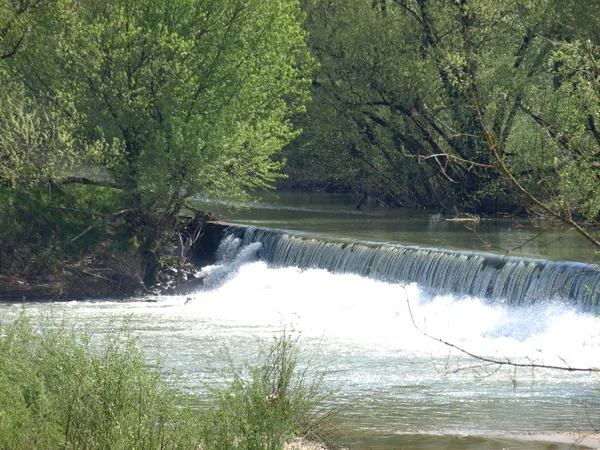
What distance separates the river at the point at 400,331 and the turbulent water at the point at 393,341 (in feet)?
0.09

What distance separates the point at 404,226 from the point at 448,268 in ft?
22.4

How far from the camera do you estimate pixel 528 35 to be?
2511cm

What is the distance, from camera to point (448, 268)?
17.9 metres

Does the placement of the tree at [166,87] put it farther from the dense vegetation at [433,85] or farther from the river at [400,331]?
the dense vegetation at [433,85]

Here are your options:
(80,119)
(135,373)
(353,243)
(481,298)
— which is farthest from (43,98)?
(135,373)

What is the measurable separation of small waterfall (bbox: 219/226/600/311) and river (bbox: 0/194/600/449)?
10 centimetres

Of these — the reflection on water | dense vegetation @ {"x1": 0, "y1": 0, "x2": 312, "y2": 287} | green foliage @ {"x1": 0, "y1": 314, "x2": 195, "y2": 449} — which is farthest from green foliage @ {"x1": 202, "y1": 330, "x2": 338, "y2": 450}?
dense vegetation @ {"x1": 0, "y1": 0, "x2": 312, "y2": 287}

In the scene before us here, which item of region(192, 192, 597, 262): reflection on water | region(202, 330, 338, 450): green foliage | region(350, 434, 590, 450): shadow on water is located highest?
region(202, 330, 338, 450): green foliage

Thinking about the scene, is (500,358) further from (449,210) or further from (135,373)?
(449,210)

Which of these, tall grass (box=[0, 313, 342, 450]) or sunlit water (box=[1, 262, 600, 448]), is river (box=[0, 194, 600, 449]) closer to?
sunlit water (box=[1, 262, 600, 448])

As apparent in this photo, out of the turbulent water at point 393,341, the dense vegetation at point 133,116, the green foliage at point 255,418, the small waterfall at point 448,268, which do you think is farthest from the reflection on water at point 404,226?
the green foliage at point 255,418

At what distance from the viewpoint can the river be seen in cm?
1032

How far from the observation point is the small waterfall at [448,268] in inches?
623

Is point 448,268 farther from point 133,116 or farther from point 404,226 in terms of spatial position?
point 133,116
